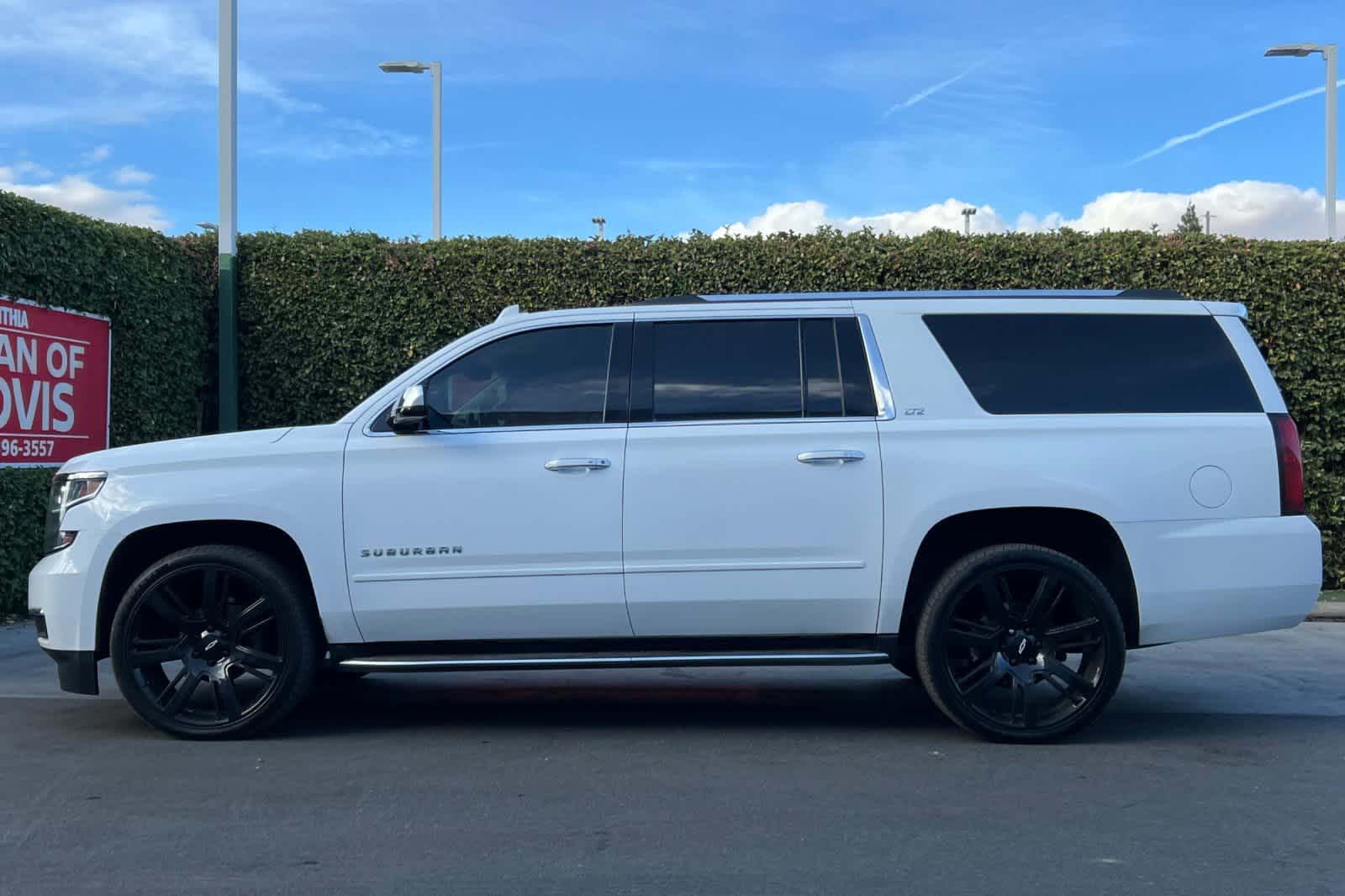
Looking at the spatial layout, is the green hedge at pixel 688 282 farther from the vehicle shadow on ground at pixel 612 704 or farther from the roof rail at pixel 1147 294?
the roof rail at pixel 1147 294

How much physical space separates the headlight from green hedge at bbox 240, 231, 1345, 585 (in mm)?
5783

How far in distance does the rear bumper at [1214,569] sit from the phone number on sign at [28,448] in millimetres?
8163

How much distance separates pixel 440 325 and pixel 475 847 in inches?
314

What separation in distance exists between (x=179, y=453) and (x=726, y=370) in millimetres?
2464

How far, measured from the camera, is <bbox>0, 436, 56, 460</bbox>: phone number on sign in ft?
32.8

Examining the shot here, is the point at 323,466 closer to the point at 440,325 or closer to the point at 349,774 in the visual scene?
the point at 349,774

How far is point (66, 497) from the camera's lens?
5.97 metres

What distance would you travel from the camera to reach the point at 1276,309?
11.3m

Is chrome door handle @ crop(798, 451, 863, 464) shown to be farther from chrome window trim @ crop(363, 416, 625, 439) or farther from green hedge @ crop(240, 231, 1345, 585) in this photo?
green hedge @ crop(240, 231, 1345, 585)

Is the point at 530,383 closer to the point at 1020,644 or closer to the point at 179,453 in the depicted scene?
the point at 179,453

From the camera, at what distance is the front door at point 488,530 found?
573cm

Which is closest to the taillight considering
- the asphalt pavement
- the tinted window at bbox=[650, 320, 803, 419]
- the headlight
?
the asphalt pavement

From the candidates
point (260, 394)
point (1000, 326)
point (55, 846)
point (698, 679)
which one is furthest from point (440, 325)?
point (55, 846)

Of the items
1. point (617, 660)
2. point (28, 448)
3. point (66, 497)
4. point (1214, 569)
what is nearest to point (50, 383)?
point (28, 448)
